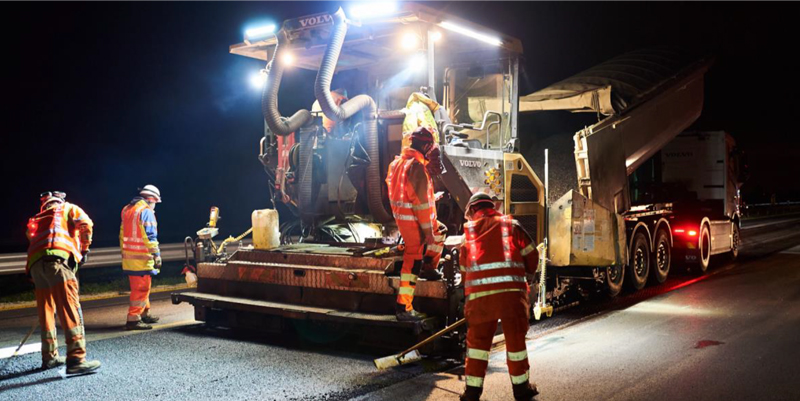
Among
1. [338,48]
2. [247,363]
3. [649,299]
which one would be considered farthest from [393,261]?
[649,299]

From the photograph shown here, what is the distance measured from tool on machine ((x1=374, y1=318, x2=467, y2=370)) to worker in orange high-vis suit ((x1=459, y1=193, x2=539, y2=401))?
865 millimetres

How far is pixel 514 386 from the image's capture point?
5.00m

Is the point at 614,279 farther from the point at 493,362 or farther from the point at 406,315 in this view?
the point at 406,315

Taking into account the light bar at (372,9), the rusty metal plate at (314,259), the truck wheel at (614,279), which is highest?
the light bar at (372,9)

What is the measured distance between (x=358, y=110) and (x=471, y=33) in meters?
1.54

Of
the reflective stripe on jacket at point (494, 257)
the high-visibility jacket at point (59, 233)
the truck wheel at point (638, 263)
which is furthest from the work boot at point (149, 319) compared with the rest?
the truck wheel at point (638, 263)

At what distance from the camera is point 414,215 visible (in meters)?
6.31

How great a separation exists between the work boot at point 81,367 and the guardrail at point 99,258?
14.0ft

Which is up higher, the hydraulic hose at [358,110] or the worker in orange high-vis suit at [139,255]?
the hydraulic hose at [358,110]

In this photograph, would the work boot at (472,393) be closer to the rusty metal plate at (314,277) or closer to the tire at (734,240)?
the rusty metal plate at (314,277)

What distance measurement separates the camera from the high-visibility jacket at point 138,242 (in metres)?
8.07

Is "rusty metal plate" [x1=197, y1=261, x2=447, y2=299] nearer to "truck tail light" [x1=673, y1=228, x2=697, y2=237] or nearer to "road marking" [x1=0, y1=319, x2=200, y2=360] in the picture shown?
"road marking" [x1=0, y1=319, x2=200, y2=360]

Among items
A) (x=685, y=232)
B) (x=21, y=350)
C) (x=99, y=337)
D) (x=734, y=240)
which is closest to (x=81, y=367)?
(x=21, y=350)

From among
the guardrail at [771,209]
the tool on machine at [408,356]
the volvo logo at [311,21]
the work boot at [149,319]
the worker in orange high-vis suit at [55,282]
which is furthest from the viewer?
the guardrail at [771,209]
